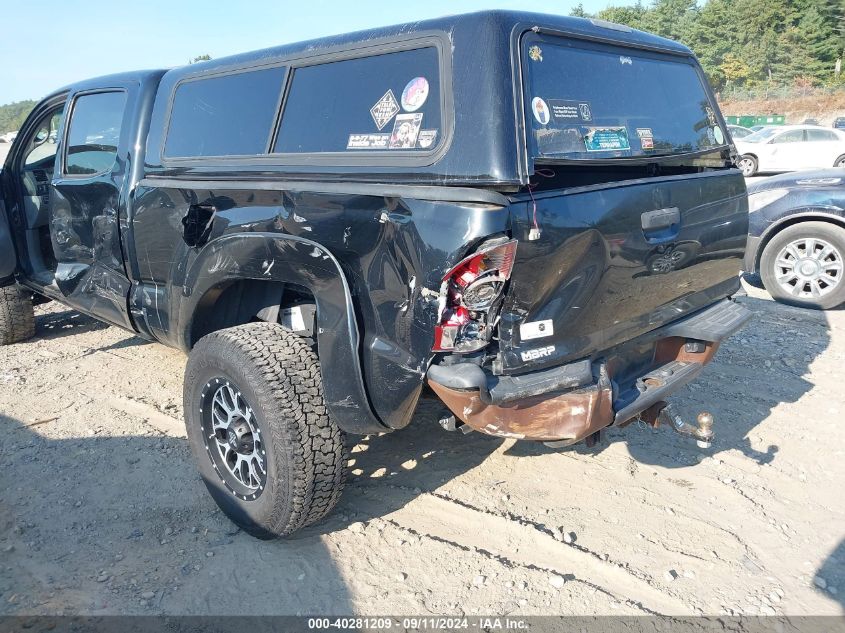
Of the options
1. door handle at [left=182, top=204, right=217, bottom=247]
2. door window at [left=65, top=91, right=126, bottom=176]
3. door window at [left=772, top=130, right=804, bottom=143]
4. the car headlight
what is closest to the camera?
door handle at [left=182, top=204, right=217, bottom=247]

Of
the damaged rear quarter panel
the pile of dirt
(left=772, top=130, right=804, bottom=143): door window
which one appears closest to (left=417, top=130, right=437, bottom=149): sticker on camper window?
the damaged rear quarter panel

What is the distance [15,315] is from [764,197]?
690 cm

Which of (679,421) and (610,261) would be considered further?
(679,421)

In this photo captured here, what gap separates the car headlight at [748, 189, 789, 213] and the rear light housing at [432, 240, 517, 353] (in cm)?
520

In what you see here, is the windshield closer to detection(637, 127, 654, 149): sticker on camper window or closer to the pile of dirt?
detection(637, 127, 654, 149): sticker on camper window

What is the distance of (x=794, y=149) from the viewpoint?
60.3 ft

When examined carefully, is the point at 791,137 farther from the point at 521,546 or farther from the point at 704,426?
the point at 521,546

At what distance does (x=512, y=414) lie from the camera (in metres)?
2.50

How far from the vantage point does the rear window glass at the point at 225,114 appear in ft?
10.9

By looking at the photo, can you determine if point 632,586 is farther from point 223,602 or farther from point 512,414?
point 223,602

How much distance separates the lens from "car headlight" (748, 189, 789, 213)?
652 cm

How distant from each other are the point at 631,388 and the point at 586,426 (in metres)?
0.55

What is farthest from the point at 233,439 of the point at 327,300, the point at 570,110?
the point at 570,110

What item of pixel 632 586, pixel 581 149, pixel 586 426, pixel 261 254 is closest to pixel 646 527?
pixel 632 586
